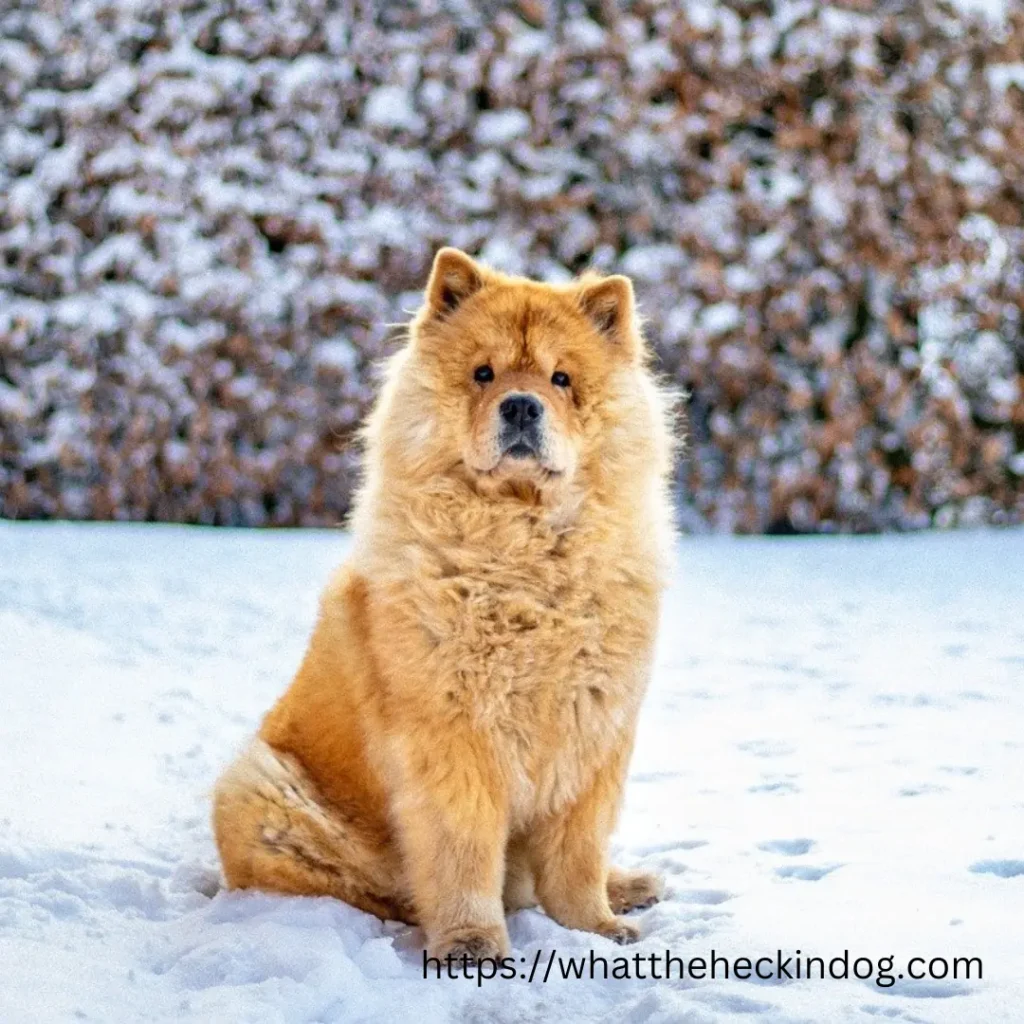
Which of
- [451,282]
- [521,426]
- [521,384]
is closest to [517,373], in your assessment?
[521,384]

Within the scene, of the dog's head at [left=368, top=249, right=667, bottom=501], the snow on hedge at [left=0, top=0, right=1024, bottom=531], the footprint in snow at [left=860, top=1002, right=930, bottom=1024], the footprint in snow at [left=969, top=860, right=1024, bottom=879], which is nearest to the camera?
the footprint in snow at [left=860, top=1002, right=930, bottom=1024]

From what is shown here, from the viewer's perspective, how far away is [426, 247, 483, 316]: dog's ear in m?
3.06

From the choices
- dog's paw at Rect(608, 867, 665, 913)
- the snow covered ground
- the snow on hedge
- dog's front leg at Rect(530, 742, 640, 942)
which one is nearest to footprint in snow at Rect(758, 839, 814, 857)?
the snow covered ground

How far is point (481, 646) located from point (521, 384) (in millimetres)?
545

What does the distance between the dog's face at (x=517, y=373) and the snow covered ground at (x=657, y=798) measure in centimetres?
96

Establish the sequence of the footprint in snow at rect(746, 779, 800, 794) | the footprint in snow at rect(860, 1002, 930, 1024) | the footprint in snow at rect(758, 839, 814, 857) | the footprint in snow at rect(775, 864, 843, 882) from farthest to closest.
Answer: the footprint in snow at rect(746, 779, 800, 794)
the footprint in snow at rect(758, 839, 814, 857)
the footprint in snow at rect(775, 864, 843, 882)
the footprint in snow at rect(860, 1002, 930, 1024)

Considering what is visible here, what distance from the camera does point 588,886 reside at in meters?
2.91

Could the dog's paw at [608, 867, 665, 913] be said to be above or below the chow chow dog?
below

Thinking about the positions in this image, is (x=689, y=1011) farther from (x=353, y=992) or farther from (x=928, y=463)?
(x=928, y=463)

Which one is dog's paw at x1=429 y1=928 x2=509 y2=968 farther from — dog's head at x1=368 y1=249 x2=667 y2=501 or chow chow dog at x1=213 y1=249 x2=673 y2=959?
dog's head at x1=368 y1=249 x2=667 y2=501

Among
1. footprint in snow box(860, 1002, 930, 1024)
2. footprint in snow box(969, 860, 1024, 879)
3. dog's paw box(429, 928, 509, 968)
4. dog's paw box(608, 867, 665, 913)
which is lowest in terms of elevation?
dog's paw box(608, 867, 665, 913)

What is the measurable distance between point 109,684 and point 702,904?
8.38 feet

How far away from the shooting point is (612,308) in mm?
3100

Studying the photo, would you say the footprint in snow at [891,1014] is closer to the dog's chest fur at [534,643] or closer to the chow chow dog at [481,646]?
the chow chow dog at [481,646]
